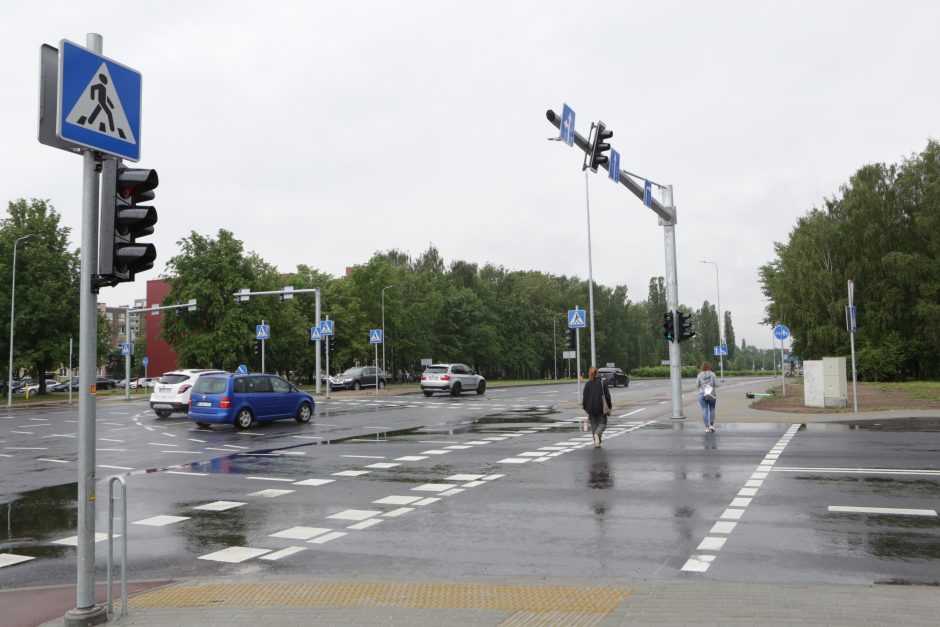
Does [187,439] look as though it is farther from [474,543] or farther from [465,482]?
[474,543]

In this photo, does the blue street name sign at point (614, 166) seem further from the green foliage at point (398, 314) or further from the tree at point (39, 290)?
the tree at point (39, 290)

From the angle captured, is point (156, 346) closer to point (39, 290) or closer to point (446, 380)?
point (39, 290)

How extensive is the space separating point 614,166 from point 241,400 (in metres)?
12.5

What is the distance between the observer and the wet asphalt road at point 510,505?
265 inches

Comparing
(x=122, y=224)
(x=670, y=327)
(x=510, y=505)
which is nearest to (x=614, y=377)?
(x=670, y=327)

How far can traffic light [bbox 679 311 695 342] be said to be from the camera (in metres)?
22.8

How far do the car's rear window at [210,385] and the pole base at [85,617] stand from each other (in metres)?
17.3

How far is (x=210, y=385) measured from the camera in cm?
2220

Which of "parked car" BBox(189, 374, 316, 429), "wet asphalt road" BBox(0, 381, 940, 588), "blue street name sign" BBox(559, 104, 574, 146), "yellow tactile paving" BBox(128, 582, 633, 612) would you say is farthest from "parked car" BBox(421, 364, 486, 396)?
"yellow tactile paving" BBox(128, 582, 633, 612)

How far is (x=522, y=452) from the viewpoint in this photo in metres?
15.0

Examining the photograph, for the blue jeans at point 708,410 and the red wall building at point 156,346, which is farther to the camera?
the red wall building at point 156,346

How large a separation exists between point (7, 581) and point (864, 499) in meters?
9.29

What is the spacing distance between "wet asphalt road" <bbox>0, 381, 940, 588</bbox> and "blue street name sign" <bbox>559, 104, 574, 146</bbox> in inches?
247

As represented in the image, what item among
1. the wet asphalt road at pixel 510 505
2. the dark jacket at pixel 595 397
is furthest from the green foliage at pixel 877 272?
the dark jacket at pixel 595 397
